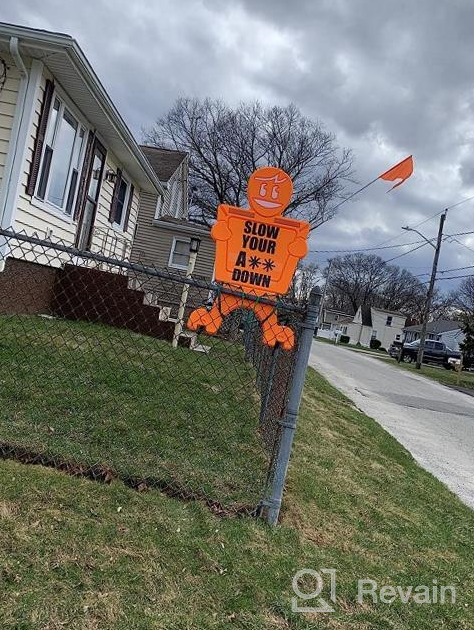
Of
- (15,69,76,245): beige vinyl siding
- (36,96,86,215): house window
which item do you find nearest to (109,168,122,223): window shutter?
(36,96,86,215): house window

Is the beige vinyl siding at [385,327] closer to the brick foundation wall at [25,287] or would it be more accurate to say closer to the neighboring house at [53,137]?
the neighboring house at [53,137]

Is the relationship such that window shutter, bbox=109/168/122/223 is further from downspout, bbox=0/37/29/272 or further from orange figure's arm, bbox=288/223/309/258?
orange figure's arm, bbox=288/223/309/258

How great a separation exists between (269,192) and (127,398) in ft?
8.77

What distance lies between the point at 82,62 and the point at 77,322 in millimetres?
4091

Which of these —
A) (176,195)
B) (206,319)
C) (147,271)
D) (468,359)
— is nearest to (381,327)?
(468,359)

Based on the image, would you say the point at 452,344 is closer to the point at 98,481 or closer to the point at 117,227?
the point at 117,227

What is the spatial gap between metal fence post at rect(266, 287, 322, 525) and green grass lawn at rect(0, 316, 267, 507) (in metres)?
0.25

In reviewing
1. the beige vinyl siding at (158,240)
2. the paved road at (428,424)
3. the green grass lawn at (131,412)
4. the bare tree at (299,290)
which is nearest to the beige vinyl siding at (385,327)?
the bare tree at (299,290)

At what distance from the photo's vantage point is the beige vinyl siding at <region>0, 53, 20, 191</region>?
23.9 feet

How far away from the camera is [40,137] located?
300 inches

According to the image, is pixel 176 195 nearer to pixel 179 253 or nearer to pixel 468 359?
pixel 179 253

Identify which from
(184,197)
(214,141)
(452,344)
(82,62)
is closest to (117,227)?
(82,62)

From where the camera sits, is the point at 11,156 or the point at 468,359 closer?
the point at 11,156

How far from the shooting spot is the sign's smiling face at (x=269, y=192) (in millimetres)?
3465
